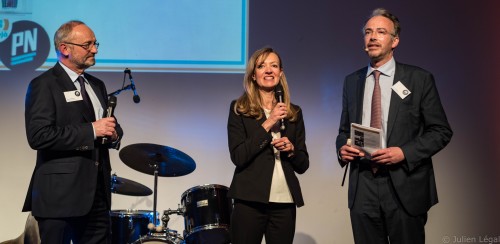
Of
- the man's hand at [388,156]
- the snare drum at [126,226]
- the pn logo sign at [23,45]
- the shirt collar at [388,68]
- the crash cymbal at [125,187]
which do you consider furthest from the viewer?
the pn logo sign at [23,45]

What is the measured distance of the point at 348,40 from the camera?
472 centimetres

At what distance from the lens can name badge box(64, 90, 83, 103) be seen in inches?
111

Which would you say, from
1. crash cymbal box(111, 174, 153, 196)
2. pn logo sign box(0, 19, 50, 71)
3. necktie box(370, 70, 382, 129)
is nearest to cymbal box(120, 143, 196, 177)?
crash cymbal box(111, 174, 153, 196)

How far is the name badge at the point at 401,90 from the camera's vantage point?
9.13ft

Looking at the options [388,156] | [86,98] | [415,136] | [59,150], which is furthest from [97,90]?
[415,136]

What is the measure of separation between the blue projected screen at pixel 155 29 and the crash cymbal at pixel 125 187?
39.0 inches

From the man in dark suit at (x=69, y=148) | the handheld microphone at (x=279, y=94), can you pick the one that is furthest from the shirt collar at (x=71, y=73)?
the handheld microphone at (x=279, y=94)

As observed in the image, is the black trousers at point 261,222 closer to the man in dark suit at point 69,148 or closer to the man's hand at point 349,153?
the man's hand at point 349,153

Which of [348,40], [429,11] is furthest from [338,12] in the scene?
[429,11]

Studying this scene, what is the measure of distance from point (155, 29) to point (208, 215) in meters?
1.59

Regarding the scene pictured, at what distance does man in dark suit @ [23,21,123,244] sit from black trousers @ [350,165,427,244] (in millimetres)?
1271

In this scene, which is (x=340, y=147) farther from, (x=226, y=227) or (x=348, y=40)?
(x=348, y=40)

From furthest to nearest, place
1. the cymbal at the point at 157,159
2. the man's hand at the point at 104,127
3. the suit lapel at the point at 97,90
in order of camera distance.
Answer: the cymbal at the point at 157,159 < the suit lapel at the point at 97,90 < the man's hand at the point at 104,127

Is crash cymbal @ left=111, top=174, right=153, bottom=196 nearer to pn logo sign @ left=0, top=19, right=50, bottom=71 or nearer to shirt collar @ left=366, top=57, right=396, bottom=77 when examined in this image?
pn logo sign @ left=0, top=19, right=50, bottom=71
